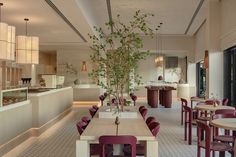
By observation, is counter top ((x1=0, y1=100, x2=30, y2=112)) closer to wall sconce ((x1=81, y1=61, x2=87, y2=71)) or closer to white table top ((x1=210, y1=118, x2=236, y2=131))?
white table top ((x1=210, y1=118, x2=236, y2=131))

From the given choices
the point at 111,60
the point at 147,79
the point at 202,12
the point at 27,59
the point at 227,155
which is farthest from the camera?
the point at 147,79

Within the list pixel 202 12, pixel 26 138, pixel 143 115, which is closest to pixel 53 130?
pixel 26 138

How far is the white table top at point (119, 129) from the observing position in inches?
139

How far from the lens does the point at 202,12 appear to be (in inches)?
448

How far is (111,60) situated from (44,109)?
3365 millimetres

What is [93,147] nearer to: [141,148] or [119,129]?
[119,129]

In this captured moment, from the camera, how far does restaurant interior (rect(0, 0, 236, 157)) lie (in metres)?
4.38

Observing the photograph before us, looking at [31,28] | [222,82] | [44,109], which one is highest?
[31,28]

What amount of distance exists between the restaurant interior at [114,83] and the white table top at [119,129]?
0.04 feet

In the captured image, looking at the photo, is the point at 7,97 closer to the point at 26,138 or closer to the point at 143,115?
the point at 26,138

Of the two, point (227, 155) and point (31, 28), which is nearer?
point (227, 155)

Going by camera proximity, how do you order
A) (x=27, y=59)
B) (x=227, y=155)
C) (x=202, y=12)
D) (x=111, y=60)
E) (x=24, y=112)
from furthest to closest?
(x=202, y=12) < (x=27, y=59) < (x=24, y=112) < (x=227, y=155) < (x=111, y=60)

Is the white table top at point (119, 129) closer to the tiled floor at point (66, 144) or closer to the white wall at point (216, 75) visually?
the tiled floor at point (66, 144)

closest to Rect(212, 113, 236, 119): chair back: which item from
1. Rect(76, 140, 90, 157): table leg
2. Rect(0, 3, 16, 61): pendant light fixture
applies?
Rect(76, 140, 90, 157): table leg
